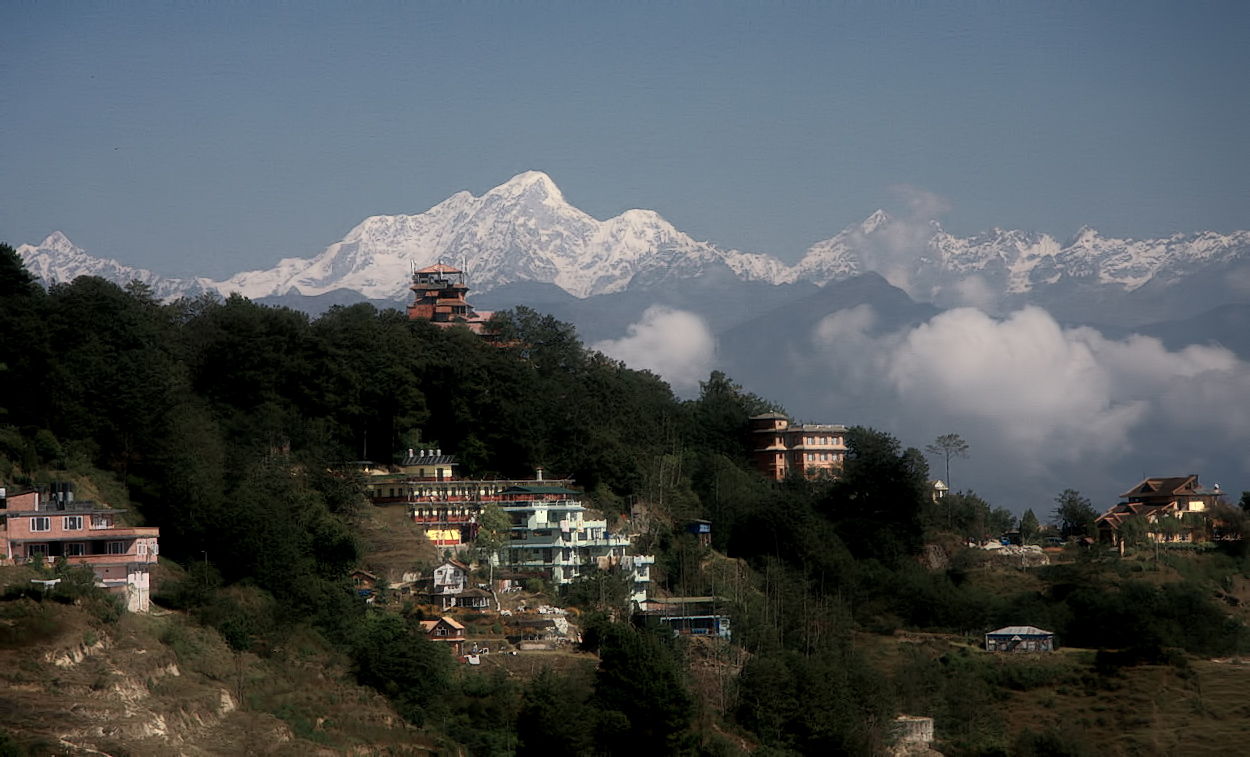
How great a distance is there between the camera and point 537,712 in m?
40.4

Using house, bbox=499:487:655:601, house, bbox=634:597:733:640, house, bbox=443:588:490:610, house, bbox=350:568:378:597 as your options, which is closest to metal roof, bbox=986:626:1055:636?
house, bbox=634:597:733:640

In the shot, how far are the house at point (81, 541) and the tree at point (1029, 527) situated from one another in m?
51.7

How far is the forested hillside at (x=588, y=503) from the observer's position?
139 feet

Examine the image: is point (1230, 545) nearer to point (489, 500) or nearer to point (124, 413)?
point (489, 500)

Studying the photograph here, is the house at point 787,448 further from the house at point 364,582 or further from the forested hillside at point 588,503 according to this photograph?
the house at point 364,582

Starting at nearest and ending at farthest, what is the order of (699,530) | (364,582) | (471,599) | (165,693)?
(165,693) < (364,582) < (471,599) < (699,530)

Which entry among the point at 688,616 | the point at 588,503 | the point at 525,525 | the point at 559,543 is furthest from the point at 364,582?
the point at 588,503

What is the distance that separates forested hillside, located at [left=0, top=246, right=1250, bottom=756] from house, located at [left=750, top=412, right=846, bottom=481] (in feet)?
5.12

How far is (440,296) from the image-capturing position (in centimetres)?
8238

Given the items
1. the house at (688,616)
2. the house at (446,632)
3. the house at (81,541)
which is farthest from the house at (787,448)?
the house at (81,541)

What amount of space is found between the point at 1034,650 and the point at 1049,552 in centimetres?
1451

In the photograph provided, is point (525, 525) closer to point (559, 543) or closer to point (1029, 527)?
point (559, 543)

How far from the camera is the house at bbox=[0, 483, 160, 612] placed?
128 feet

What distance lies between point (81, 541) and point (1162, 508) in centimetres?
5401
